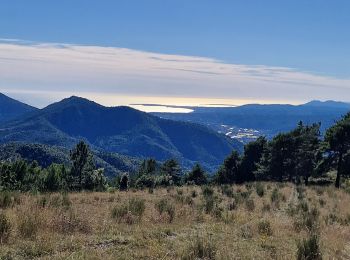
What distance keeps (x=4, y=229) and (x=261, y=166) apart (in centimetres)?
6041

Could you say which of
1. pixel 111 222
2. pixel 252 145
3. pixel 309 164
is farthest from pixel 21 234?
pixel 252 145

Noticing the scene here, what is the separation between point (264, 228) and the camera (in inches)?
459

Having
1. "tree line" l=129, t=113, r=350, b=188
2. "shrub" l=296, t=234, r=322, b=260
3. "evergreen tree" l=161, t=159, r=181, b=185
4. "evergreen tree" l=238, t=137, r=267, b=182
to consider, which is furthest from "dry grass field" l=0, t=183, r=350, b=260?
"evergreen tree" l=161, t=159, r=181, b=185

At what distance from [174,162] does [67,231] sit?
75.5 metres

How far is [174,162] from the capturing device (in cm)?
8494

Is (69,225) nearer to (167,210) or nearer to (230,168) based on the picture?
(167,210)

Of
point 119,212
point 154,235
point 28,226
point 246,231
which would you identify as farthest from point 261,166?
point 28,226

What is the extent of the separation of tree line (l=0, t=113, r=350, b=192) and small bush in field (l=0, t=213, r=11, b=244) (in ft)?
64.3

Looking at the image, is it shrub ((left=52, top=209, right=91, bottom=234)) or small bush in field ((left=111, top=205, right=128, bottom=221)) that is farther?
small bush in field ((left=111, top=205, right=128, bottom=221))

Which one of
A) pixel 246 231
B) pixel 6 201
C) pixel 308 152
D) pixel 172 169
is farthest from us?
pixel 172 169

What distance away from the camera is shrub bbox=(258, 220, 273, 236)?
37.2 feet

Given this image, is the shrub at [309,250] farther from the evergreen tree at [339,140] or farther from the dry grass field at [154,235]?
the evergreen tree at [339,140]

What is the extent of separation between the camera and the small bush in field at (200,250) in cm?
809

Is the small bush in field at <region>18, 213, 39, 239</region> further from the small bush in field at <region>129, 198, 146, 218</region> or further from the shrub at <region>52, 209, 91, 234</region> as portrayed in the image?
the small bush in field at <region>129, 198, 146, 218</region>
